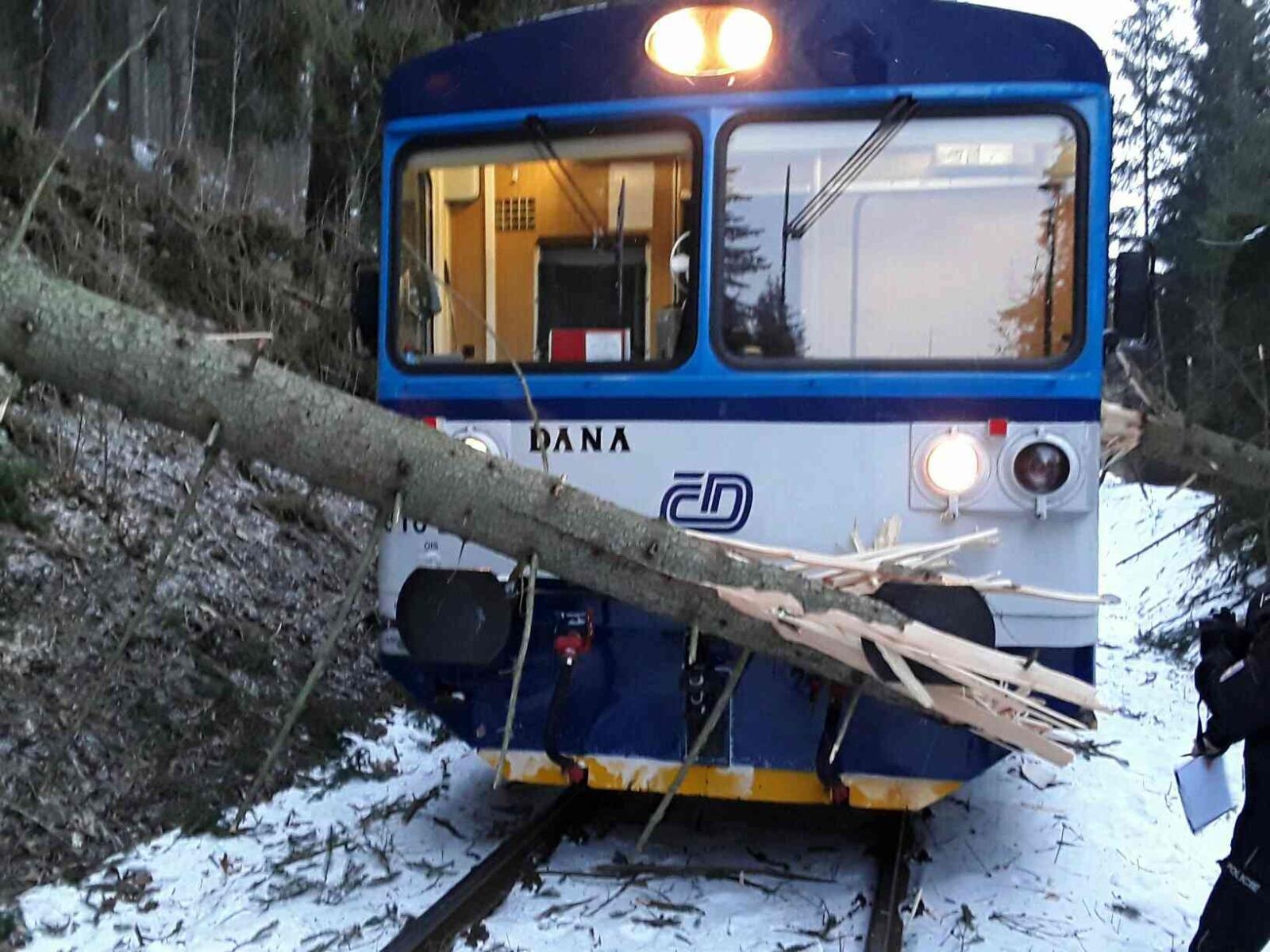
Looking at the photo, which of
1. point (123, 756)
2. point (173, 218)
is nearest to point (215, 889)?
point (123, 756)

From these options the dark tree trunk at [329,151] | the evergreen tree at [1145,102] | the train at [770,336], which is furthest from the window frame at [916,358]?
the evergreen tree at [1145,102]

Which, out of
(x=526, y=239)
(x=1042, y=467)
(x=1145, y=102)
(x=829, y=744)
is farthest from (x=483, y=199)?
(x=1145, y=102)

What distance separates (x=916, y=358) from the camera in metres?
3.78

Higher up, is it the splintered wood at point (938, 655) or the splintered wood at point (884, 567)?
the splintered wood at point (884, 567)

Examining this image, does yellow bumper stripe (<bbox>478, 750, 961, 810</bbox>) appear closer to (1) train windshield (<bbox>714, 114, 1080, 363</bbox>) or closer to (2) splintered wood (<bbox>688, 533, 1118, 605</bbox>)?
(2) splintered wood (<bbox>688, 533, 1118, 605</bbox>)

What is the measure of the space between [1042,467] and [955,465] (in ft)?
0.86

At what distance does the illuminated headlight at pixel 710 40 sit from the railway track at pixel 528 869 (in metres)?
2.76

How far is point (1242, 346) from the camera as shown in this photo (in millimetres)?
9750

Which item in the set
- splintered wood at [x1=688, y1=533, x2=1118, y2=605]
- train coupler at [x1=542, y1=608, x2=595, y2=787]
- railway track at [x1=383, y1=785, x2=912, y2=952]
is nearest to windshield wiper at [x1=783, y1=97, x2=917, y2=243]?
splintered wood at [x1=688, y1=533, x2=1118, y2=605]

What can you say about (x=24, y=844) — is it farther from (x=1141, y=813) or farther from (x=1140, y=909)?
(x=1141, y=813)

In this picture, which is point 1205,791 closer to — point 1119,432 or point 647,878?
point 647,878

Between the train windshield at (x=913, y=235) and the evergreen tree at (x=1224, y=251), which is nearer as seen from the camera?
the train windshield at (x=913, y=235)

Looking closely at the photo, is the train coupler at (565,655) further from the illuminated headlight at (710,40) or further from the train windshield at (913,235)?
the illuminated headlight at (710,40)

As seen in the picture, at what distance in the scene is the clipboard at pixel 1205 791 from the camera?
3377 millimetres
